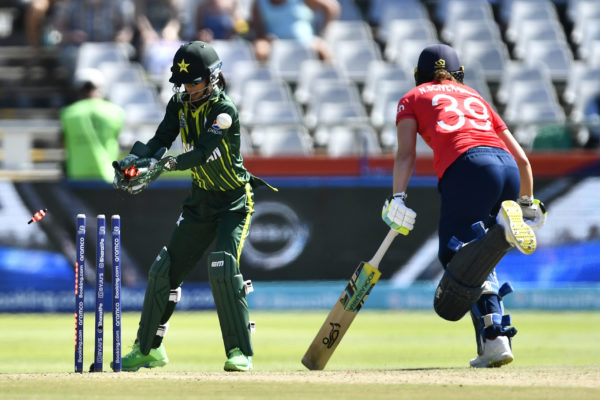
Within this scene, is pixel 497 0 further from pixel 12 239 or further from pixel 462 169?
pixel 462 169

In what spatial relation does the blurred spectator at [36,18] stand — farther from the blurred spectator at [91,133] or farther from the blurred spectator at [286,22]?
the blurred spectator at [91,133]

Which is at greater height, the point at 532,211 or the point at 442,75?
the point at 442,75

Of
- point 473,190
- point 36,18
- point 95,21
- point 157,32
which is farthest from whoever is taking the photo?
point 157,32

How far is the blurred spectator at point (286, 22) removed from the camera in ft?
52.7

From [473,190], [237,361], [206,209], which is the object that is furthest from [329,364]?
[473,190]

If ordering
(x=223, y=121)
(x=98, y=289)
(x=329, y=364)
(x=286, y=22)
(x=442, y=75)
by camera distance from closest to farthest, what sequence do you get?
(x=98, y=289) → (x=223, y=121) → (x=442, y=75) → (x=329, y=364) → (x=286, y=22)

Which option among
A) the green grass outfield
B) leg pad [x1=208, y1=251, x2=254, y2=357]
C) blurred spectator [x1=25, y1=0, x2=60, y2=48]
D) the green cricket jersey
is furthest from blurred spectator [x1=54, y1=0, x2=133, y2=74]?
leg pad [x1=208, y1=251, x2=254, y2=357]

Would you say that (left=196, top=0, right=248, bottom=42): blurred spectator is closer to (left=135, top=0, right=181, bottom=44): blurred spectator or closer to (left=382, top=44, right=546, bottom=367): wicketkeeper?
(left=135, top=0, right=181, bottom=44): blurred spectator

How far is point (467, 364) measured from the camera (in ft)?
24.9

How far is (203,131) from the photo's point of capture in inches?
262

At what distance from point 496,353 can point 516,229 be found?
0.81 meters

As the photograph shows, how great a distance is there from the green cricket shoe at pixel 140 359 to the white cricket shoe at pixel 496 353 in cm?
182

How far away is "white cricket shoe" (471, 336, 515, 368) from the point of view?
6.67m

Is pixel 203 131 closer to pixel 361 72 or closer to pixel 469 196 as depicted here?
pixel 469 196
